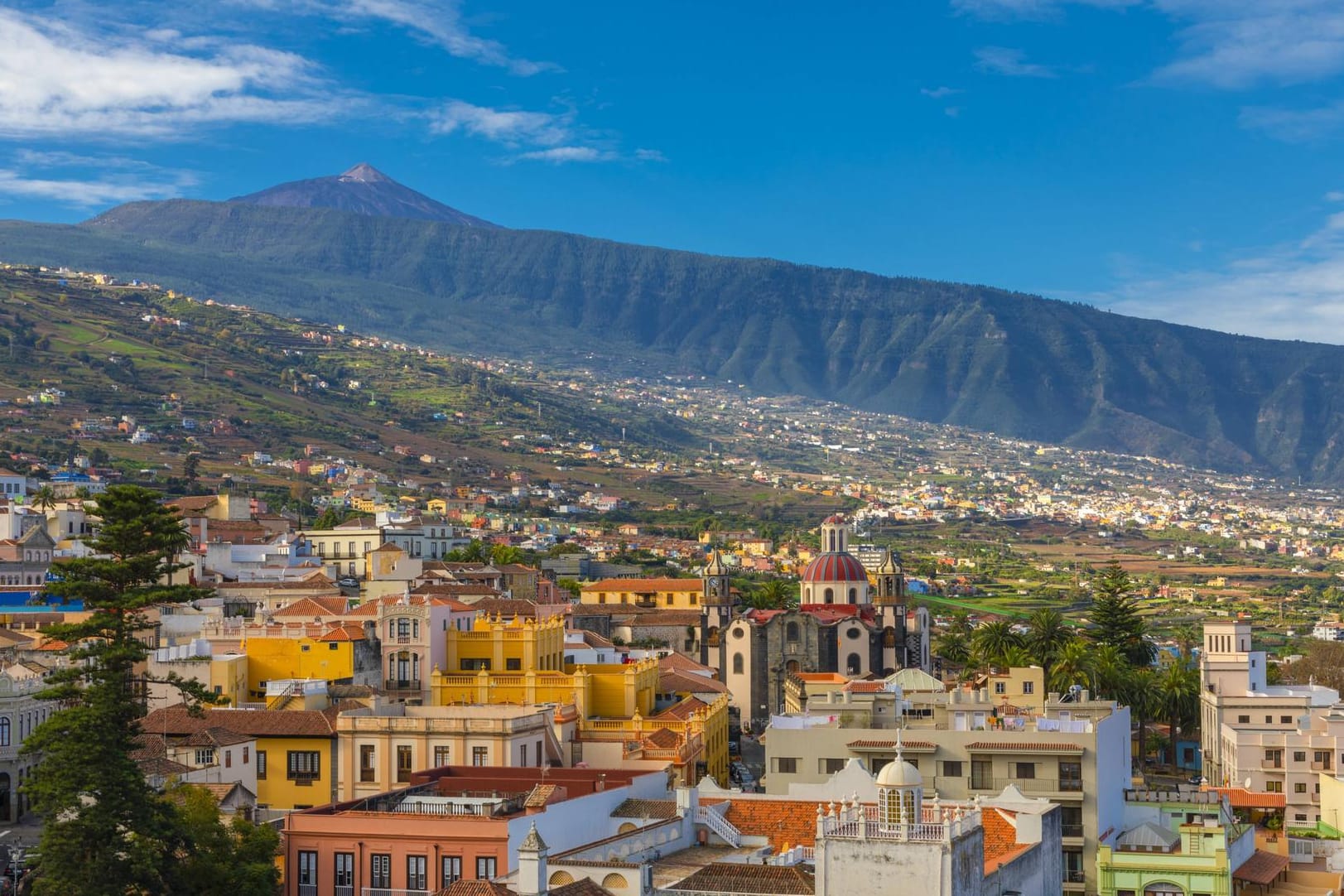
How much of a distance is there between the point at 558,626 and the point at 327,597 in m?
9.86

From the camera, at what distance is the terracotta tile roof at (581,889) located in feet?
106

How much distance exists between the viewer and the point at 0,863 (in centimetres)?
4597

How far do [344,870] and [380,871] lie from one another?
880mm

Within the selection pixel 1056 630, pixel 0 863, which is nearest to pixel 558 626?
pixel 0 863

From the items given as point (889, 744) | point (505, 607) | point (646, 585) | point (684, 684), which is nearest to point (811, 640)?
point (646, 585)

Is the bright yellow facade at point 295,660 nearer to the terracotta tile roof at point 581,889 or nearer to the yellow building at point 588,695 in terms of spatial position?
the yellow building at point 588,695

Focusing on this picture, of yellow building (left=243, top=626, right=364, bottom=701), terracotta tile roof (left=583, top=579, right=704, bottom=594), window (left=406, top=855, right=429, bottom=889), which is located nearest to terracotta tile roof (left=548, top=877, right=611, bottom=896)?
window (left=406, top=855, right=429, bottom=889)

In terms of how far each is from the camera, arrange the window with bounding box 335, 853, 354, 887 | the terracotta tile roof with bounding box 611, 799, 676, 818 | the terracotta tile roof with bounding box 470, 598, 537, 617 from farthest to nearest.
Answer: the terracotta tile roof with bounding box 470, 598, 537, 617 → the terracotta tile roof with bounding box 611, 799, 676, 818 → the window with bounding box 335, 853, 354, 887

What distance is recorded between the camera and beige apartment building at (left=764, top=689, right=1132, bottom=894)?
159 ft

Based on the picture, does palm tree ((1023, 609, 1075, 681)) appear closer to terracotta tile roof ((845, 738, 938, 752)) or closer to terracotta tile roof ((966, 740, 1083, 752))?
terracotta tile roof ((845, 738, 938, 752))

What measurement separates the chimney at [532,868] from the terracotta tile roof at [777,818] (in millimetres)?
8894

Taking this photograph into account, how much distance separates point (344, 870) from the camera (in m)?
40.4

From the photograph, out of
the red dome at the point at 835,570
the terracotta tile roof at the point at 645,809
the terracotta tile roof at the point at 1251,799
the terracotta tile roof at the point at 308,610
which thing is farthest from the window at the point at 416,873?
the red dome at the point at 835,570

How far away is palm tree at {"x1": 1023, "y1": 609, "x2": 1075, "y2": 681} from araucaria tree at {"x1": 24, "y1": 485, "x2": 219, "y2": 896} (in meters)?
49.9
